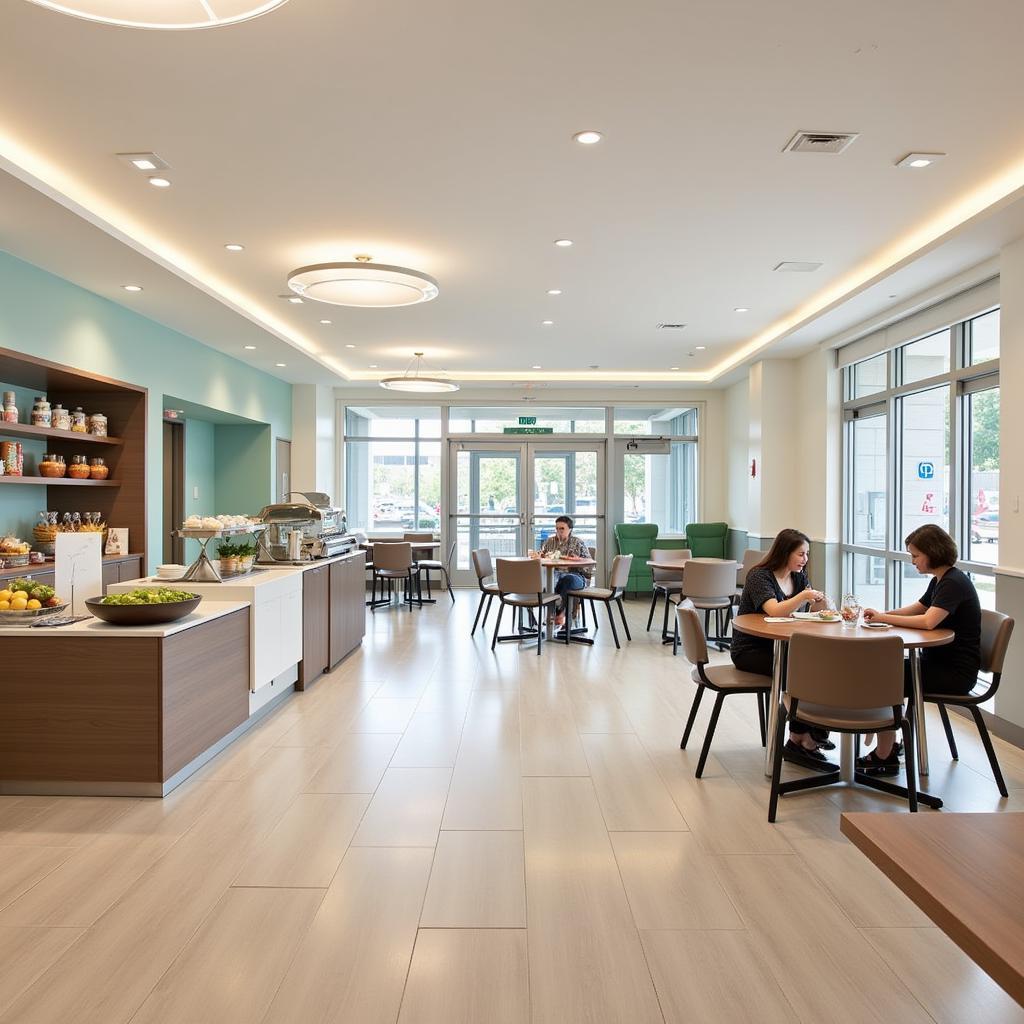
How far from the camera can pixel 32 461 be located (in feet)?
20.0

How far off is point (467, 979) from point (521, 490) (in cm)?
1017

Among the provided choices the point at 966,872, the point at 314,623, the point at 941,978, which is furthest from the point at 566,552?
the point at 966,872

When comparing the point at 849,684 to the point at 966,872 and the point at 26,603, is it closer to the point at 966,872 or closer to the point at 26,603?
the point at 966,872

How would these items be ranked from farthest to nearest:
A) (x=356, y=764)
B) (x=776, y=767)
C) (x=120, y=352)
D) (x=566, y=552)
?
(x=566, y=552) → (x=120, y=352) → (x=356, y=764) → (x=776, y=767)

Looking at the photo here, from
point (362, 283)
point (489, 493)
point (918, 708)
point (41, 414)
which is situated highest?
point (362, 283)

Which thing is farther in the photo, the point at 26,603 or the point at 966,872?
the point at 26,603

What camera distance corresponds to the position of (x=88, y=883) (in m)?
2.93

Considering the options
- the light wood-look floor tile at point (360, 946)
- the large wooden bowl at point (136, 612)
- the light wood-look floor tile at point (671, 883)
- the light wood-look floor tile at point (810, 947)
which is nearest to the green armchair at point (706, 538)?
the light wood-look floor tile at point (671, 883)

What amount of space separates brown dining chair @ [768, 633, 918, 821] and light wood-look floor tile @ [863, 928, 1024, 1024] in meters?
0.94

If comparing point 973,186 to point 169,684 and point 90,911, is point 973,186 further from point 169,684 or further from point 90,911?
point 90,911

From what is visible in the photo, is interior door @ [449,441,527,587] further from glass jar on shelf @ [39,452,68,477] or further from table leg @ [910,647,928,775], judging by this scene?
table leg @ [910,647,928,775]

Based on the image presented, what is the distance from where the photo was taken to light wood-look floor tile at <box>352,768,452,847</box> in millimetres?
3336

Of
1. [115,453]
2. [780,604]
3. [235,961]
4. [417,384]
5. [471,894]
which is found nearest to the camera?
[235,961]

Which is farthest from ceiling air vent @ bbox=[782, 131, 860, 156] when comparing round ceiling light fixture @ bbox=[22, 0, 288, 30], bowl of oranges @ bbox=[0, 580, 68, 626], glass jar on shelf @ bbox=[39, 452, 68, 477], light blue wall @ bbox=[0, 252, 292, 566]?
glass jar on shelf @ bbox=[39, 452, 68, 477]
